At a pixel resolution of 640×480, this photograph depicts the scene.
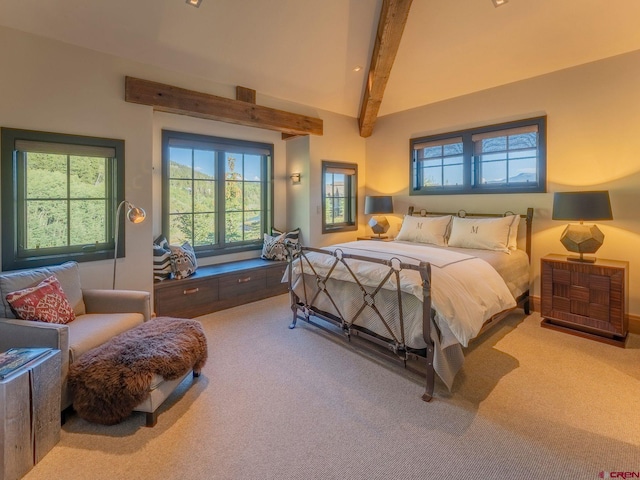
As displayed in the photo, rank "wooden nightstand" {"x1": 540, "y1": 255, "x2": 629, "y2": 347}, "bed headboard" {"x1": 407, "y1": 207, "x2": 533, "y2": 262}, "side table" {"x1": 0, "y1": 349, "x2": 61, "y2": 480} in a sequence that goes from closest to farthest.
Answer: "side table" {"x1": 0, "y1": 349, "x2": 61, "y2": 480} → "wooden nightstand" {"x1": 540, "y1": 255, "x2": 629, "y2": 347} → "bed headboard" {"x1": 407, "y1": 207, "x2": 533, "y2": 262}

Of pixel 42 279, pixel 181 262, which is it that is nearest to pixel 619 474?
pixel 42 279

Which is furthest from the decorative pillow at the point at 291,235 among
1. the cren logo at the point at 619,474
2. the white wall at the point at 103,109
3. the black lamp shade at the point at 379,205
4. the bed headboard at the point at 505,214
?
the cren logo at the point at 619,474

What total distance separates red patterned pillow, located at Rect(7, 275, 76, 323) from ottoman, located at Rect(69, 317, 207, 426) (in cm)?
48

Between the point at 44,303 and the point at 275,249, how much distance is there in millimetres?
2996

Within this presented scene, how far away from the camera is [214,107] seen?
399cm

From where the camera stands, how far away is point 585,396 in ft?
7.75

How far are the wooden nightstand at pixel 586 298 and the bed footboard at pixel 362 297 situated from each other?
1.95m

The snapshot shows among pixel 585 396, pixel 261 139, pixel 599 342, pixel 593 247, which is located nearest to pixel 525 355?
pixel 585 396

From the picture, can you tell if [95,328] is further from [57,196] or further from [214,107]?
[214,107]

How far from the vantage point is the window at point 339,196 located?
548 centimetres

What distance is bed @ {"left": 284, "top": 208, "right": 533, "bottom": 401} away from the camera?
7.59 feet

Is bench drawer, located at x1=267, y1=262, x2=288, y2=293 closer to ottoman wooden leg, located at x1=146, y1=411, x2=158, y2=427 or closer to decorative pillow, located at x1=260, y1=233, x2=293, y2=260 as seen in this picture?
decorative pillow, located at x1=260, y1=233, x2=293, y2=260

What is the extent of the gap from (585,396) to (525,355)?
2.07ft

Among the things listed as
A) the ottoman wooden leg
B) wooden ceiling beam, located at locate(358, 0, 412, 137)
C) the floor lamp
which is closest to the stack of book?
the ottoman wooden leg
